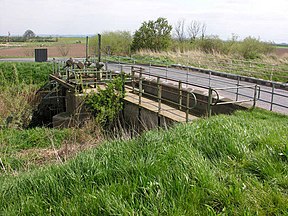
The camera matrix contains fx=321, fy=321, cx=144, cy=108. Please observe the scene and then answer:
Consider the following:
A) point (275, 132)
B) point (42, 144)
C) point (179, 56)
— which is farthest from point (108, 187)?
Result: point (179, 56)

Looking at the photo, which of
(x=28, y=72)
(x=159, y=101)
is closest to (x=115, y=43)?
(x=28, y=72)

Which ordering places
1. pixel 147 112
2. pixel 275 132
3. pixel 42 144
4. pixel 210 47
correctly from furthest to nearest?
pixel 210 47
pixel 147 112
pixel 42 144
pixel 275 132

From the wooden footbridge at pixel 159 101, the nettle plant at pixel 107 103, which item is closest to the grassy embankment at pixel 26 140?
the nettle plant at pixel 107 103

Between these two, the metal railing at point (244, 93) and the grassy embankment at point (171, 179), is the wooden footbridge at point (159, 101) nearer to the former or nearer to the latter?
the metal railing at point (244, 93)

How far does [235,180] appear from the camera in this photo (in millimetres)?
3832

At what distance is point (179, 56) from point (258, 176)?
103ft

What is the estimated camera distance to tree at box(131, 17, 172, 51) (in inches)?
1569

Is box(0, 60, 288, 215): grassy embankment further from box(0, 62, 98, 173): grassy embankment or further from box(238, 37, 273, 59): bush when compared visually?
box(238, 37, 273, 59): bush

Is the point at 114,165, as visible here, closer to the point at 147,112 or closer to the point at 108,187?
the point at 108,187

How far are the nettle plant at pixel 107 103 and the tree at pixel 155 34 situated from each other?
26.1 meters

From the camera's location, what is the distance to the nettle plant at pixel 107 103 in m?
14.1

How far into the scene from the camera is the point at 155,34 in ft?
132

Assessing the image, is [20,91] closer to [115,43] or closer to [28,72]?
[28,72]

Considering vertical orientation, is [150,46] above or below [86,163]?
above
